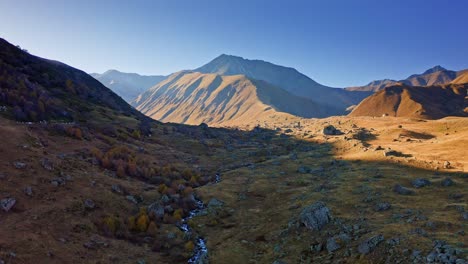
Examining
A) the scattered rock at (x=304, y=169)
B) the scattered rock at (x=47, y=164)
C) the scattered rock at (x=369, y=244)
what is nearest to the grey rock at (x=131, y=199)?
the scattered rock at (x=47, y=164)

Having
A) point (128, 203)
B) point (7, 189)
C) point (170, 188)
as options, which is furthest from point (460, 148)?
point (7, 189)

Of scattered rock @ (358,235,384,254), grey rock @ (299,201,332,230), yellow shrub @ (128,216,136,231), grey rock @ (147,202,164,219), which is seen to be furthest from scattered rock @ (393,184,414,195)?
yellow shrub @ (128,216,136,231)

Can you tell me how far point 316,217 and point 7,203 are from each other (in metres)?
39.6

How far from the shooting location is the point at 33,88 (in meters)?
107

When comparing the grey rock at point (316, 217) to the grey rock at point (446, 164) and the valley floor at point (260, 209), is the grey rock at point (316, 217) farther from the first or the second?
the grey rock at point (446, 164)

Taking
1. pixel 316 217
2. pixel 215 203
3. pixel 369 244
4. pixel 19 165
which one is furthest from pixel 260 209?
pixel 19 165

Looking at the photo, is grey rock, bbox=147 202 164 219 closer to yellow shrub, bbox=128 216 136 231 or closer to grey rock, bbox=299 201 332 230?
yellow shrub, bbox=128 216 136 231

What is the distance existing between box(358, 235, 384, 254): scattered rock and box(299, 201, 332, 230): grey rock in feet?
30.0

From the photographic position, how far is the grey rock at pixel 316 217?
142 ft

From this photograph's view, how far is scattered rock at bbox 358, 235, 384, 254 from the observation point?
109 ft

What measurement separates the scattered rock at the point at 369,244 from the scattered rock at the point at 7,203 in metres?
41.2

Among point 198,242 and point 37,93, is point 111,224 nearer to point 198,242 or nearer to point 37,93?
point 198,242

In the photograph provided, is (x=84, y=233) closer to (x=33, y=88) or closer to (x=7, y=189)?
(x=7, y=189)

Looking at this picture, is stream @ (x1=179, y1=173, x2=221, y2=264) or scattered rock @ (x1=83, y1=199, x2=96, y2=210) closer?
stream @ (x1=179, y1=173, x2=221, y2=264)
